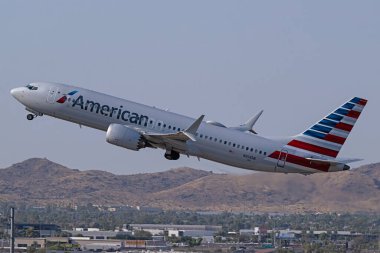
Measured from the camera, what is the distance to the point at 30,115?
12406cm

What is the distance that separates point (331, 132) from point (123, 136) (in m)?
20.1

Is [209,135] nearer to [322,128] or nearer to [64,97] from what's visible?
[322,128]

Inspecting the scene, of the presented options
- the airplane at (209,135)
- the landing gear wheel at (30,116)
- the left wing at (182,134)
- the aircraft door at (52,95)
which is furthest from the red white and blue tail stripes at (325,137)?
the landing gear wheel at (30,116)

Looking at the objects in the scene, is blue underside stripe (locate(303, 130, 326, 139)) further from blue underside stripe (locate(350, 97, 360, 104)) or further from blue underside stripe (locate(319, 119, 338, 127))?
blue underside stripe (locate(350, 97, 360, 104))

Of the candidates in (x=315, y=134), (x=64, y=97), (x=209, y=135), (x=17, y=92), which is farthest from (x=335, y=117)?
(x=17, y=92)

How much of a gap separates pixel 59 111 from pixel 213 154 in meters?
15.9

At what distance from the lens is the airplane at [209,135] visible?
116m

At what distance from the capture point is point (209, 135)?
11631cm

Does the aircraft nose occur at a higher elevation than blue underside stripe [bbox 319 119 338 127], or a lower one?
higher

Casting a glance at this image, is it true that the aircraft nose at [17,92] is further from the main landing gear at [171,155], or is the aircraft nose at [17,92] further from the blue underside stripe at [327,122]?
the blue underside stripe at [327,122]

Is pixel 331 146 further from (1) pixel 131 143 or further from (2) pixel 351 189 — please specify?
(2) pixel 351 189

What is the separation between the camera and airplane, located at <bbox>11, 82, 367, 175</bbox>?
116125 millimetres

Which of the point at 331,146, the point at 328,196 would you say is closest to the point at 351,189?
the point at 328,196

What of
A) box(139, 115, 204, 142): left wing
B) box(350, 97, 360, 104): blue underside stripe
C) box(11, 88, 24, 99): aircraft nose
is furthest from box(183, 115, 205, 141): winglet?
box(11, 88, 24, 99): aircraft nose
